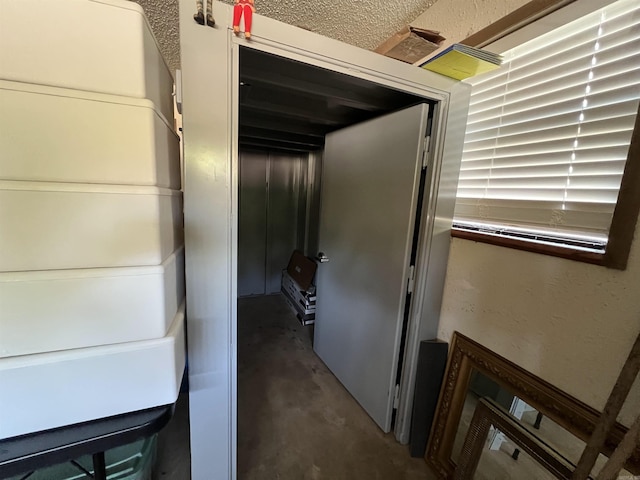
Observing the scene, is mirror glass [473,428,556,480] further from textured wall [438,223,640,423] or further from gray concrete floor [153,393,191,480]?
gray concrete floor [153,393,191,480]

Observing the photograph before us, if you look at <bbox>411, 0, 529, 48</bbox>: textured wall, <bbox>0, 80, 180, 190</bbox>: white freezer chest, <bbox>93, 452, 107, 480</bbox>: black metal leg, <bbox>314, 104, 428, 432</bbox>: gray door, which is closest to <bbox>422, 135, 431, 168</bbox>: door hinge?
<bbox>314, 104, 428, 432</bbox>: gray door

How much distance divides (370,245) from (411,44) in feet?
3.27

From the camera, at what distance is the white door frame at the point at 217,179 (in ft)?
2.42

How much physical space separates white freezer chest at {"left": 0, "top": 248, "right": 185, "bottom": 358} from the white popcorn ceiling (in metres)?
1.58

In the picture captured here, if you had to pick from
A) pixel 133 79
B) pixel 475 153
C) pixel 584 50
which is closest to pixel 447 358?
pixel 475 153

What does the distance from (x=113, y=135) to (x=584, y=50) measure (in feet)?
4.81

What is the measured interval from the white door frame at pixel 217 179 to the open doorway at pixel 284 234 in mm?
78

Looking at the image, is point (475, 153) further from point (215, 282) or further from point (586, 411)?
point (215, 282)

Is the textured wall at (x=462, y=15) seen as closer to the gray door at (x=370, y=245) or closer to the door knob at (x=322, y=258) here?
the gray door at (x=370, y=245)

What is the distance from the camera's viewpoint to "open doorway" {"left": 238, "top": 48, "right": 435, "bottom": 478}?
4.15 ft

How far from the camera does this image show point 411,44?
1026 millimetres

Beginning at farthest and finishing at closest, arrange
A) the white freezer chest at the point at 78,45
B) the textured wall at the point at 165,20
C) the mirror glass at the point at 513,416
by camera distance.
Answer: the textured wall at the point at 165,20
the mirror glass at the point at 513,416
the white freezer chest at the point at 78,45

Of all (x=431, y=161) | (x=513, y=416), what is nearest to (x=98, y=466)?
(x=513, y=416)

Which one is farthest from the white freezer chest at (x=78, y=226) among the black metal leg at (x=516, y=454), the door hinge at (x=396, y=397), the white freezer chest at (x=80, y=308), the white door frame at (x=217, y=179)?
the black metal leg at (x=516, y=454)
